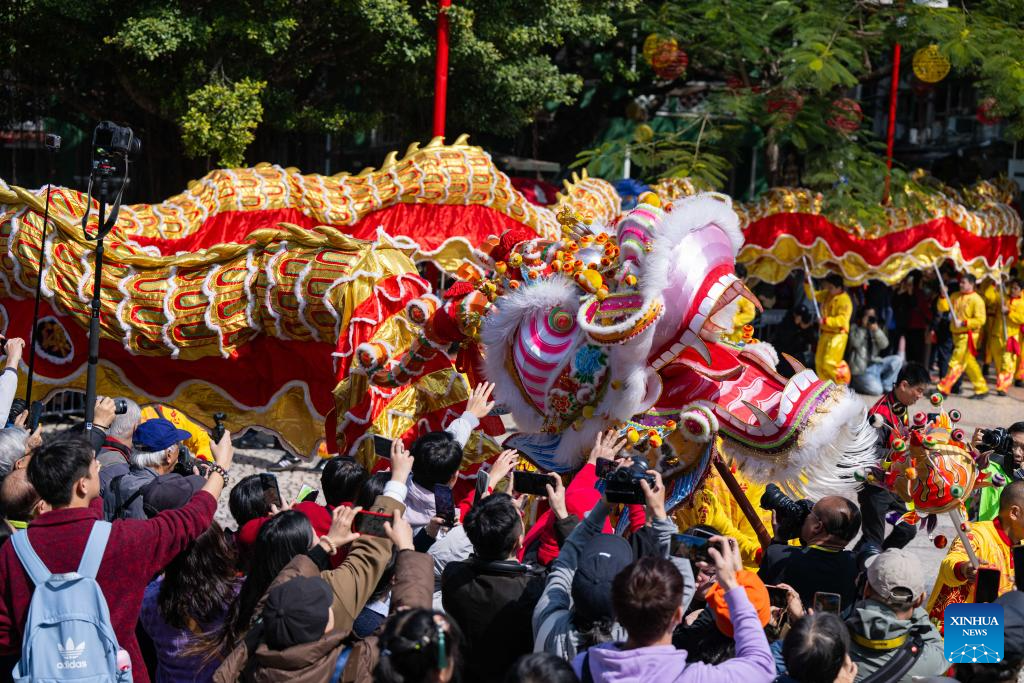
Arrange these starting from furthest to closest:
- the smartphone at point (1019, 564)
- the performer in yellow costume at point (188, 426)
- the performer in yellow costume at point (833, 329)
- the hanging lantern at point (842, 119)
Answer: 1. the performer in yellow costume at point (833, 329)
2. the hanging lantern at point (842, 119)
3. the performer in yellow costume at point (188, 426)
4. the smartphone at point (1019, 564)

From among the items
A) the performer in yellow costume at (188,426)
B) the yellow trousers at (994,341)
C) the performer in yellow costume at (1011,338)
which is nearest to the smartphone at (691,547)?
the performer in yellow costume at (188,426)

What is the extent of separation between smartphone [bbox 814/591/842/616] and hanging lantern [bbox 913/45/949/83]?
9.72m

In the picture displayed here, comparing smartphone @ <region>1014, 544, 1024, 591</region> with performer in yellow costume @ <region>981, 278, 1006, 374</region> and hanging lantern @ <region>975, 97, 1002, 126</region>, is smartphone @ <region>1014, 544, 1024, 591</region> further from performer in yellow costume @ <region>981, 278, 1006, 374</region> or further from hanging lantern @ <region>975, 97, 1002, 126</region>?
performer in yellow costume @ <region>981, 278, 1006, 374</region>

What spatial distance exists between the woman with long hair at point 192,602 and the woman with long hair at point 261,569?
0.05 metres

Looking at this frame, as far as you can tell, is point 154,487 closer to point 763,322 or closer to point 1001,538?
point 1001,538

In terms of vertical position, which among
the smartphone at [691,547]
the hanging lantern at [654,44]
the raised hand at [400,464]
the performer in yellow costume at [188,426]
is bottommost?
the performer in yellow costume at [188,426]

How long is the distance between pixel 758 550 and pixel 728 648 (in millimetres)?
1931

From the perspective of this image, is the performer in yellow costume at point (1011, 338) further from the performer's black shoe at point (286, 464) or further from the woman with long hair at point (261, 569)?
the woman with long hair at point (261, 569)

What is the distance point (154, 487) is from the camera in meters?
3.78

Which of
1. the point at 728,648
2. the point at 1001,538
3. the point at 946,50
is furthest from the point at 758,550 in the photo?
the point at 946,50

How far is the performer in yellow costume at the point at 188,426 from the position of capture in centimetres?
608

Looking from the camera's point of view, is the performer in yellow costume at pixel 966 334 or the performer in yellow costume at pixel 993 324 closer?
the performer in yellow costume at pixel 966 334

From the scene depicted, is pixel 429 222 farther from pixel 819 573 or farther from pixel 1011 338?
pixel 1011 338

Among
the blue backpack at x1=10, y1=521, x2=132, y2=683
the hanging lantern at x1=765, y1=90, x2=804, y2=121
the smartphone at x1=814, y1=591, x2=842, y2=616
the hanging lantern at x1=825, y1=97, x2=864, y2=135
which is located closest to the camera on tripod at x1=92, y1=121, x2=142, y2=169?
the blue backpack at x1=10, y1=521, x2=132, y2=683
